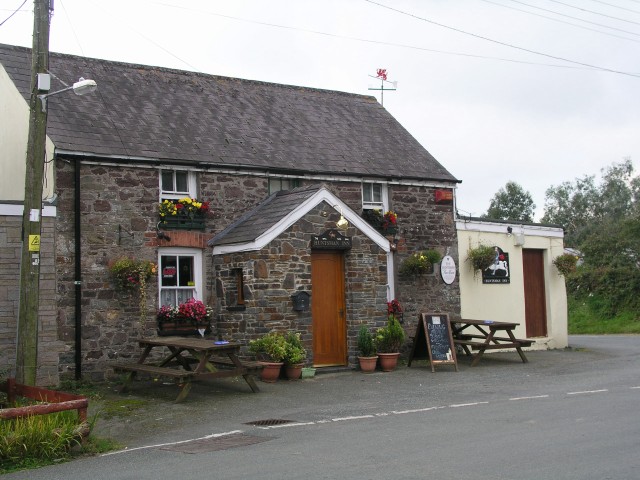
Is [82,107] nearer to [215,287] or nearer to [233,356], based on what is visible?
[215,287]

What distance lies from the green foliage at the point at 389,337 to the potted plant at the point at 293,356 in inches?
78.8

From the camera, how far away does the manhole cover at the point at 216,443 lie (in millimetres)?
9438

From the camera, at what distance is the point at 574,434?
9273 millimetres

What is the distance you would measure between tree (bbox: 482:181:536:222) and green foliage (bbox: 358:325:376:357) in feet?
146

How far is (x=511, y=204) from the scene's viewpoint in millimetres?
60344

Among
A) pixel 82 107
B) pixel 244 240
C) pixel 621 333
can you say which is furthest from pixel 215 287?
pixel 621 333

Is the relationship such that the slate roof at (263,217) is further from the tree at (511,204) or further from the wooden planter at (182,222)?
the tree at (511,204)

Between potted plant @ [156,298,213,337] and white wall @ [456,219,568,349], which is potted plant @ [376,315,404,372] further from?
white wall @ [456,219,568,349]

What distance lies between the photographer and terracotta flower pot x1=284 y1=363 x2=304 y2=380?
15.5 m

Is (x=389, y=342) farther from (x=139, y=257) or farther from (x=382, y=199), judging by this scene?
(x=139, y=257)

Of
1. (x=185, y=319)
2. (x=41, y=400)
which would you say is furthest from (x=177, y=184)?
(x=41, y=400)

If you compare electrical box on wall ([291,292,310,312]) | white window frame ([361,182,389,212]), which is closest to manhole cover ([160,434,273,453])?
electrical box on wall ([291,292,310,312])

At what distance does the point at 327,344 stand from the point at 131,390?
4323 mm

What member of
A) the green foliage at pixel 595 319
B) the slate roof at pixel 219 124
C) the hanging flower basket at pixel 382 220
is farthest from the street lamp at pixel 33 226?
the green foliage at pixel 595 319
